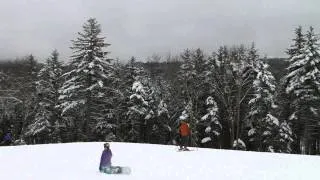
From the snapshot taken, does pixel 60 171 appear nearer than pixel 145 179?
No

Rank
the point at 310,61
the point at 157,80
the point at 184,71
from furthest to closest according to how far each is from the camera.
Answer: the point at 157,80 → the point at 184,71 → the point at 310,61

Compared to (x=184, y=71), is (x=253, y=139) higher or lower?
lower

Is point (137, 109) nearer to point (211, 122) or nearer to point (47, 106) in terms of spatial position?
point (211, 122)

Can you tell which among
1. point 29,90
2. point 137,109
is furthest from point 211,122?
point 29,90

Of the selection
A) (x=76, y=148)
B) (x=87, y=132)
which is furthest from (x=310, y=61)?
(x=76, y=148)

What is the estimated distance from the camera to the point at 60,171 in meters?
18.8

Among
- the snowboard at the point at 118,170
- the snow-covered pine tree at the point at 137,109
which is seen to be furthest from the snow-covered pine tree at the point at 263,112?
the snowboard at the point at 118,170

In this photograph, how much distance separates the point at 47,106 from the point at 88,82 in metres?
8.92

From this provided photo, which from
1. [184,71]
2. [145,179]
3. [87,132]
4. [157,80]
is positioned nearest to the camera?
[145,179]

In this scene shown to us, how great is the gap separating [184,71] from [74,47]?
1506cm

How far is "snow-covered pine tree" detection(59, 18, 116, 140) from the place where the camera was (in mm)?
49375

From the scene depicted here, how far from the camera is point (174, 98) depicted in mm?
59750

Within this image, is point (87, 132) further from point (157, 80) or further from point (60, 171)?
point (60, 171)

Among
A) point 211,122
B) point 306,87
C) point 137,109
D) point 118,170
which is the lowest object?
point 118,170
